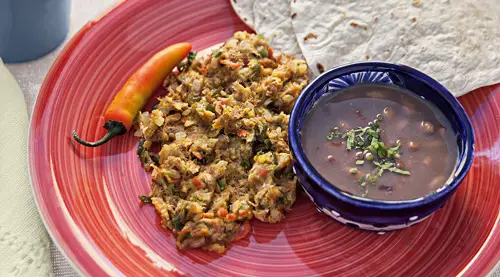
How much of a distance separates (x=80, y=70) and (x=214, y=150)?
122 cm

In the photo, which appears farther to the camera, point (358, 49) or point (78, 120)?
point (358, 49)

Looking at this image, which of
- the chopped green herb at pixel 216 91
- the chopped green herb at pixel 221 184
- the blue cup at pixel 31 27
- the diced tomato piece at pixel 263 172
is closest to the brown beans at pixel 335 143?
the diced tomato piece at pixel 263 172

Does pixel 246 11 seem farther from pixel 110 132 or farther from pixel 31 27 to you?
pixel 31 27

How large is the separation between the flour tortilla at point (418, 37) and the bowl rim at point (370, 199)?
555 mm

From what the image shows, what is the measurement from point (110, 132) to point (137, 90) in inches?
14.6

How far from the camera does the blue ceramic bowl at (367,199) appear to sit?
10.5 ft

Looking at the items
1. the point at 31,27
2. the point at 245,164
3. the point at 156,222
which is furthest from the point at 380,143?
the point at 31,27

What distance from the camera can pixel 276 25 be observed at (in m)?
4.55

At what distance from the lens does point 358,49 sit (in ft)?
14.2

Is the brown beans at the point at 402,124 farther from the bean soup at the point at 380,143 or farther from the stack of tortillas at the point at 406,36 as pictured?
the stack of tortillas at the point at 406,36

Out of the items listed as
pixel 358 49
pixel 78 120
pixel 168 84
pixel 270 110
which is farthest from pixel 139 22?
pixel 358 49

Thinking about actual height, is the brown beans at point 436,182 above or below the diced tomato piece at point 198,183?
above

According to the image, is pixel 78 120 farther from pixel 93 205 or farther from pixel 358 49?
pixel 358 49

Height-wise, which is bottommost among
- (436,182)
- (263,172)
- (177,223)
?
(177,223)
